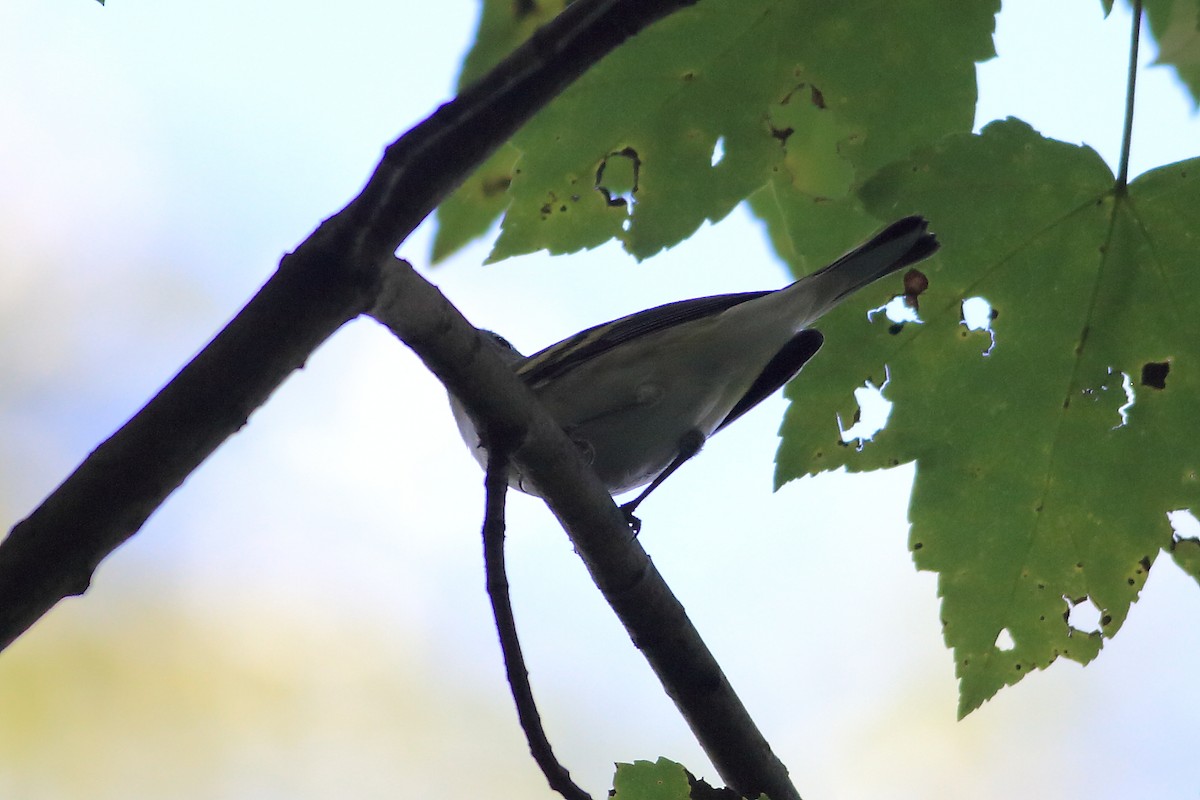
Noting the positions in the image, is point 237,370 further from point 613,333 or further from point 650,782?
point 613,333

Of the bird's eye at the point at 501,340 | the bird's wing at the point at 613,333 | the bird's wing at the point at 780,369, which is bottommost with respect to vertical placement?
the bird's wing at the point at 780,369

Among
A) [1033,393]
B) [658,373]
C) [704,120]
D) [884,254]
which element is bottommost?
[1033,393]

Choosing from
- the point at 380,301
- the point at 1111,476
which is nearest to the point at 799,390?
the point at 1111,476

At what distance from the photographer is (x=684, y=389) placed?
3.48 meters

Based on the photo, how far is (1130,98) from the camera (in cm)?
222

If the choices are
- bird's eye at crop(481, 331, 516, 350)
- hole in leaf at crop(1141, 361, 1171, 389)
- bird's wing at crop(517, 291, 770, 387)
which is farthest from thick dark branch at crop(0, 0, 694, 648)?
bird's eye at crop(481, 331, 516, 350)

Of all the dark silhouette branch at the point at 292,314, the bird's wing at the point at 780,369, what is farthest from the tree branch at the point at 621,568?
the bird's wing at the point at 780,369

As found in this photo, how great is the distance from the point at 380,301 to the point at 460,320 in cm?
22

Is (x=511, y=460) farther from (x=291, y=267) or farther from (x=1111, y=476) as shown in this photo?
(x=1111, y=476)

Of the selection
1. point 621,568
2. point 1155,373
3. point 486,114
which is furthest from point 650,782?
point 1155,373

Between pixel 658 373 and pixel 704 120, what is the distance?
1291 millimetres

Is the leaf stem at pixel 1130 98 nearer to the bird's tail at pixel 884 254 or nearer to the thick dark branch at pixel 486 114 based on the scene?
the bird's tail at pixel 884 254

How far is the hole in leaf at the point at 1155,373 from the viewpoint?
2361 millimetres

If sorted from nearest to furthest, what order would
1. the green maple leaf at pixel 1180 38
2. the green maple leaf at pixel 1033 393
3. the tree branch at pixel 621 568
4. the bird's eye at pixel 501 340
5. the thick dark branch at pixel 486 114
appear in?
the thick dark branch at pixel 486 114
the tree branch at pixel 621 568
the green maple leaf at pixel 1033 393
the green maple leaf at pixel 1180 38
the bird's eye at pixel 501 340
